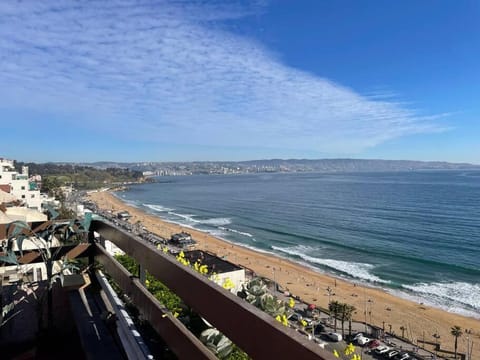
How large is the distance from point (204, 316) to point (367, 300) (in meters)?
24.1

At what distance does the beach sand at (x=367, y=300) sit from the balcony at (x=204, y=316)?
787 inches

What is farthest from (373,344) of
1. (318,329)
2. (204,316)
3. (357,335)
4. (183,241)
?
(183,241)

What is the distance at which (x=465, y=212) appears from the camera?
4881 cm

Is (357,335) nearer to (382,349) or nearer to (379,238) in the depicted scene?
(382,349)

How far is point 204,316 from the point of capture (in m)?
1.04

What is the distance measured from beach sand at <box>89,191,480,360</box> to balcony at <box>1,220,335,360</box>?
1999 cm

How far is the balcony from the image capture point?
753mm

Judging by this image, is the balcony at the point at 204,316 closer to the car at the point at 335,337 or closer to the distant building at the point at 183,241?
the car at the point at 335,337

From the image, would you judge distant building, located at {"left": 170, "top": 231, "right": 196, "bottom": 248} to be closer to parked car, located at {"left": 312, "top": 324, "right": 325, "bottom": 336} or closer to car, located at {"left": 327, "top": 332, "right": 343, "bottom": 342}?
parked car, located at {"left": 312, "top": 324, "right": 325, "bottom": 336}

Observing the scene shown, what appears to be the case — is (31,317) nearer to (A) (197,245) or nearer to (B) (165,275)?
(B) (165,275)

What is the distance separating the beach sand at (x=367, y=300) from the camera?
18.9 meters

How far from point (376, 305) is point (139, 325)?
2284 cm

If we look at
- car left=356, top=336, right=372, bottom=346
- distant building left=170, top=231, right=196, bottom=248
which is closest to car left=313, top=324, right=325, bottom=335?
car left=356, top=336, right=372, bottom=346

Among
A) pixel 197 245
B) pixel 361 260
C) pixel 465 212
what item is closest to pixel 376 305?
pixel 361 260
